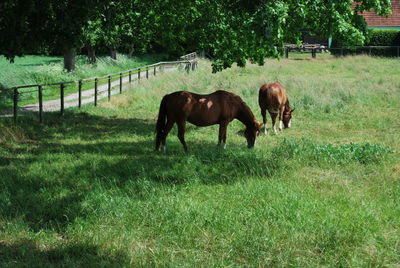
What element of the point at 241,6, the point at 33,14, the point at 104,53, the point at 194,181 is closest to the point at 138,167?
the point at 194,181

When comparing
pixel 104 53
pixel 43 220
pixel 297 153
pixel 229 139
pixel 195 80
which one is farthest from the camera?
pixel 104 53

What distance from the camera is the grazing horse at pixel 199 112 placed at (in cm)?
1086

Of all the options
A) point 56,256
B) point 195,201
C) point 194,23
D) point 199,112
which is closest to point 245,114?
point 199,112

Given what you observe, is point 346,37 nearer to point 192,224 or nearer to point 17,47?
point 192,224

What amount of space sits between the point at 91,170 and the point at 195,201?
275cm

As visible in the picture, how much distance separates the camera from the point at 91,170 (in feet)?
29.0

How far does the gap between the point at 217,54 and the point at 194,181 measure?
23.8 feet

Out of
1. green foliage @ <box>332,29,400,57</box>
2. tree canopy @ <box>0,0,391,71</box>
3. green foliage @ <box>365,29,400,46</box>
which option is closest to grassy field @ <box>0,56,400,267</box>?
tree canopy @ <box>0,0,391,71</box>

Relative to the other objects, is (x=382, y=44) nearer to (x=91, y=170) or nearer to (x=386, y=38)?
(x=386, y=38)

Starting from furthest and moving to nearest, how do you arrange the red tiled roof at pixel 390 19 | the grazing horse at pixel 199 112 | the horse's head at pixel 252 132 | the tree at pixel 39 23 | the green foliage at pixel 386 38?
the red tiled roof at pixel 390 19 → the green foliage at pixel 386 38 → the horse's head at pixel 252 132 → the grazing horse at pixel 199 112 → the tree at pixel 39 23

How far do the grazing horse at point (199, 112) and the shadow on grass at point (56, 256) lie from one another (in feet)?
18.4

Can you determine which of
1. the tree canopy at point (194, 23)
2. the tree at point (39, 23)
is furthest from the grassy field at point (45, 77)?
the tree at point (39, 23)

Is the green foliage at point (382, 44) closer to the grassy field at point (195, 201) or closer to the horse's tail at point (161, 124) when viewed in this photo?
the grassy field at point (195, 201)

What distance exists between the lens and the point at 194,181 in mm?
8094
